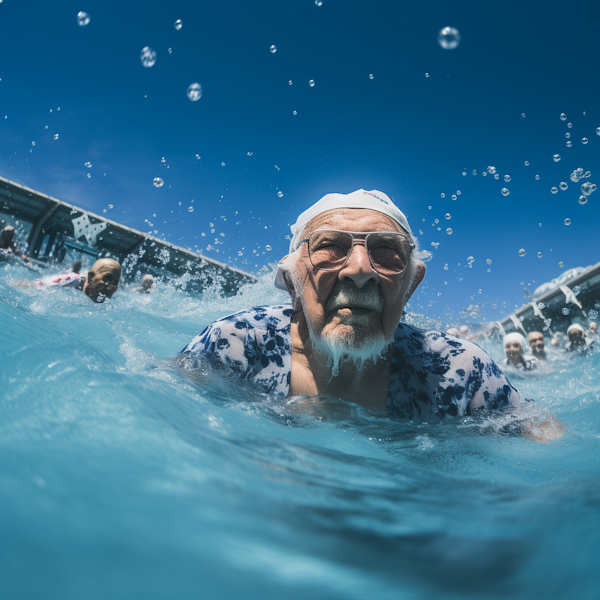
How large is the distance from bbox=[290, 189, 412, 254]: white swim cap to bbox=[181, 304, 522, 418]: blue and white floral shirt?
28.2 inches

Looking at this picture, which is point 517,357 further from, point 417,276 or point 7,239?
point 7,239

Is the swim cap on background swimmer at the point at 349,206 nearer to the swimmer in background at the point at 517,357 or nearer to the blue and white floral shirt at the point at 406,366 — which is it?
the blue and white floral shirt at the point at 406,366

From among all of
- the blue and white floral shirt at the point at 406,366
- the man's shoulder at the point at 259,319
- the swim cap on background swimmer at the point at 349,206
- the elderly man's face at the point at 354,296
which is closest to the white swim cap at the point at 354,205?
the swim cap on background swimmer at the point at 349,206

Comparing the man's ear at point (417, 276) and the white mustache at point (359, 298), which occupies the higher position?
the man's ear at point (417, 276)

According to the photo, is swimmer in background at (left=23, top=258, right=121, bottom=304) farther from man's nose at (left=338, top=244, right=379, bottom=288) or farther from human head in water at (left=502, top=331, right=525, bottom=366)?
human head in water at (left=502, top=331, right=525, bottom=366)

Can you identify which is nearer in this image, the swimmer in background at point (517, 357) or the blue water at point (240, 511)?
the blue water at point (240, 511)

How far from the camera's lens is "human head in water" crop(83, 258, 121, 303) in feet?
20.7

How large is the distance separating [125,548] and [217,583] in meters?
0.16

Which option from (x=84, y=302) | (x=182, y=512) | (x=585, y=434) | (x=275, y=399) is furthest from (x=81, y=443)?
(x=84, y=302)

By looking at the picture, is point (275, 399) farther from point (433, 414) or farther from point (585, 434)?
point (585, 434)

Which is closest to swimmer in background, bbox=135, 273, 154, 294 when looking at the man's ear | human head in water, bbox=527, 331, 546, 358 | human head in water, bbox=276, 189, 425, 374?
human head in water, bbox=527, 331, 546, 358

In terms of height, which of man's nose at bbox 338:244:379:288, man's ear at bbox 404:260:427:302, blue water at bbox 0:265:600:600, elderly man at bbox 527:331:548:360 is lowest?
blue water at bbox 0:265:600:600

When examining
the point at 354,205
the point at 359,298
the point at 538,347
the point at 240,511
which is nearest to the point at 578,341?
the point at 538,347

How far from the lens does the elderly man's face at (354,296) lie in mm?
2062
